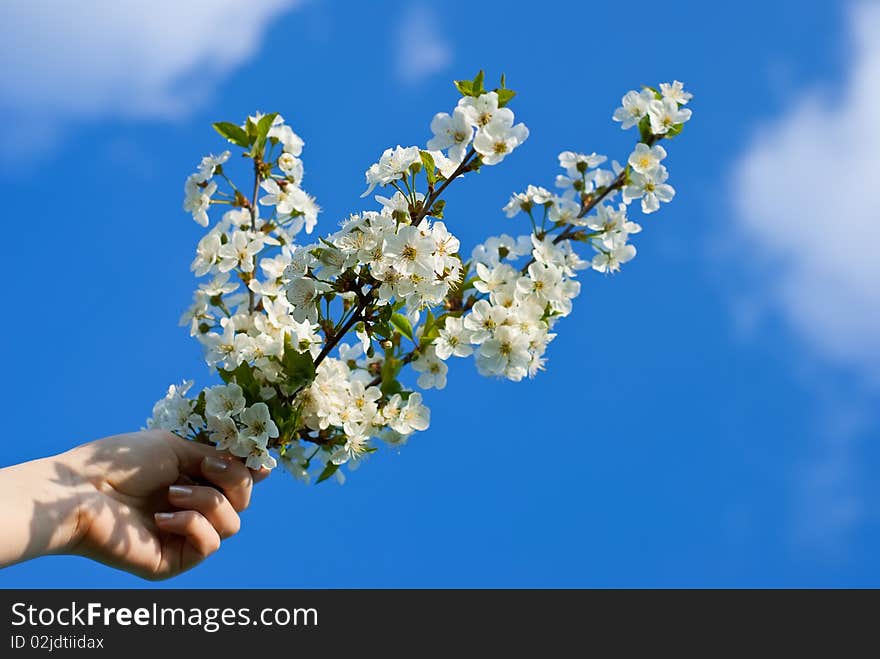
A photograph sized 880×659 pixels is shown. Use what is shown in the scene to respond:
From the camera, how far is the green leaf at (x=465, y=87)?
201cm

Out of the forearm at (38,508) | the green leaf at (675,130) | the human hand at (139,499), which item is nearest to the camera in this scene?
the forearm at (38,508)

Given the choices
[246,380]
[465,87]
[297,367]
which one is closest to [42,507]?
[246,380]

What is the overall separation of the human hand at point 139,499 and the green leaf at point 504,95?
104 centimetres

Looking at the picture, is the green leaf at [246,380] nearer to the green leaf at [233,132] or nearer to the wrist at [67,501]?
the wrist at [67,501]

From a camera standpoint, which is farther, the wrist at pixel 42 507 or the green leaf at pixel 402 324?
the green leaf at pixel 402 324

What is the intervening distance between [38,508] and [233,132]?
108cm

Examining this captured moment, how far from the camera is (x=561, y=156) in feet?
7.92

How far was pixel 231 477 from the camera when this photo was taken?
2057 millimetres

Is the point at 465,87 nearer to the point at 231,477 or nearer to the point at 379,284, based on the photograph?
the point at 379,284

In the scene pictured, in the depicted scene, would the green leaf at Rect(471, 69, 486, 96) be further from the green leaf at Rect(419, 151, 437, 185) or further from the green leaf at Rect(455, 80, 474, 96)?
the green leaf at Rect(419, 151, 437, 185)

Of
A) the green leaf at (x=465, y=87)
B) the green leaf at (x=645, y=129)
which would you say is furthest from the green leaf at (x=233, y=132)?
the green leaf at (x=645, y=129)

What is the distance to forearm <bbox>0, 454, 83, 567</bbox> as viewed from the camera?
6.07 feet

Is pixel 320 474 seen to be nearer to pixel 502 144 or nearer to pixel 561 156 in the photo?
pixel 502 144

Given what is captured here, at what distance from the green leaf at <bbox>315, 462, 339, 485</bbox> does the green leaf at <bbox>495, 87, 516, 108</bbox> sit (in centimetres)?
96
